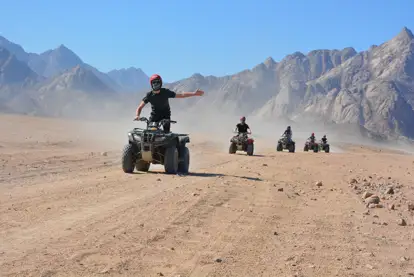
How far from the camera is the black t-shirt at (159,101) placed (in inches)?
573

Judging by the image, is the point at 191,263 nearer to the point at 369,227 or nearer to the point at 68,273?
the point at 68,273

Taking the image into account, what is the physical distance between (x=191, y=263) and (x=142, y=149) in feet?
28.6

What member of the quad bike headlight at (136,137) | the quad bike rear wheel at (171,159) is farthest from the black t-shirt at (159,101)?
the quad bike rear wheel at (171,159)

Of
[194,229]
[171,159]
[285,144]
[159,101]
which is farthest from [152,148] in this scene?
[285,144]

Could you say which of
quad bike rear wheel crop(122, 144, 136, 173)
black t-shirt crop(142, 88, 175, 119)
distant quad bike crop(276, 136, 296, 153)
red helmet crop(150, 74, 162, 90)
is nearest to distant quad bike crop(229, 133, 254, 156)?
distant quad bike crop(276, 136, 296, 153)

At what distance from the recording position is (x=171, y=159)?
45.7ft

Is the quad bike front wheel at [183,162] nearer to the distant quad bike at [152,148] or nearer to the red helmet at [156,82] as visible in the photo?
the distant quad bike at [152,148]

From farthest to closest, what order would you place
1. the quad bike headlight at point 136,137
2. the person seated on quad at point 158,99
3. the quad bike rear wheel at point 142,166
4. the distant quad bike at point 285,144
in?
the distant quad bike at point 285,144
the quad bike rear wheel at point 142,166
the person seated on quad at point 158,99
the quad bike headlight at point 136,137

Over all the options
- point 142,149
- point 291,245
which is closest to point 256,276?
point 291,245

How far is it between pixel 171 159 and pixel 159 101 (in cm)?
164

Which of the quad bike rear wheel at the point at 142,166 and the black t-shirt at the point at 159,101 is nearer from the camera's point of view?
the black t-shirt at the point at 159,101

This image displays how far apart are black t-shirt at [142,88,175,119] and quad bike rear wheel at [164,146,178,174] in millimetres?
1224

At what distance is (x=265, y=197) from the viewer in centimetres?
1034

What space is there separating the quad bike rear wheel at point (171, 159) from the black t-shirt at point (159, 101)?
1224mm
